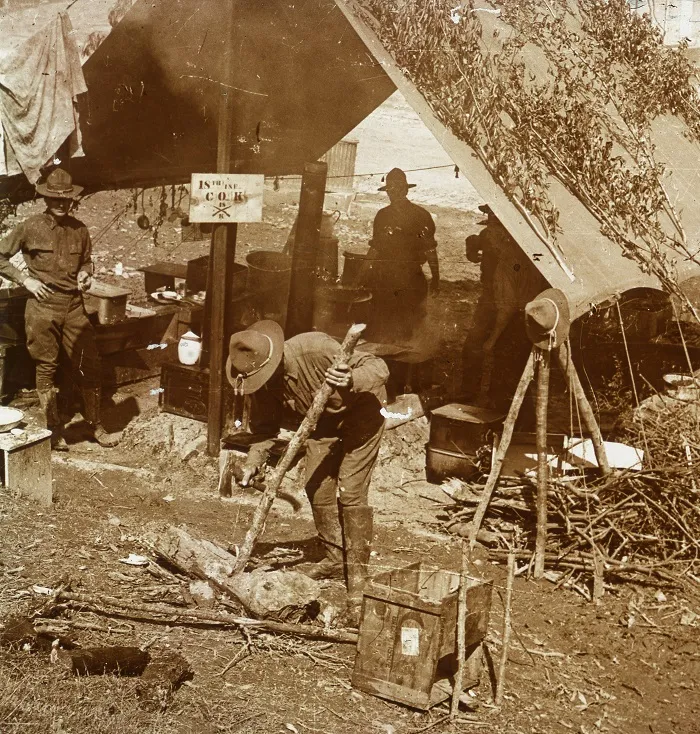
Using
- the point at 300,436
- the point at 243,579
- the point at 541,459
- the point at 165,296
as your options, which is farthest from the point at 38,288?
the point at 541,459

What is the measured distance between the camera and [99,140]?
8.49 metres

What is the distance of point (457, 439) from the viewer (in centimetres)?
747

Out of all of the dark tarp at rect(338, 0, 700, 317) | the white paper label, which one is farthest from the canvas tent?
the white paper label

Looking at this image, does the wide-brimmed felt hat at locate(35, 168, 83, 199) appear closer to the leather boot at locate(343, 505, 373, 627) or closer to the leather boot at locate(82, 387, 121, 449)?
the leather boot at locate(82, 387, 121, 449)

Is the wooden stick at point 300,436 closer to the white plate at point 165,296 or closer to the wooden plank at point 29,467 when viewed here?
the wooden plank at point 29,467

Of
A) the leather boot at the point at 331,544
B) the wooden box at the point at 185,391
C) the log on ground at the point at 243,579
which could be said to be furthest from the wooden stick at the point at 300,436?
the wooden box at the point at 185,391

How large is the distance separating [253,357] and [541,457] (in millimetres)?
2253

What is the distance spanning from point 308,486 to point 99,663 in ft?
6.37

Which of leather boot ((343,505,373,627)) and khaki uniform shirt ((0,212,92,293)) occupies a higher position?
khaki uniform shirt ((0,212,92,293))

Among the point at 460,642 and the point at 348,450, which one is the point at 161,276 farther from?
the point at 460,642

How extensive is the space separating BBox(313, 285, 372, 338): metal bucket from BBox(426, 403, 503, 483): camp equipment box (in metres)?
3.17

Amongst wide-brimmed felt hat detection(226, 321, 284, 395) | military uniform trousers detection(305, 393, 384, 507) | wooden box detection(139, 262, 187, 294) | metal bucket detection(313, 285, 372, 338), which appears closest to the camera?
wide-brimmed felt hat detection(226, 321, 284, 395)

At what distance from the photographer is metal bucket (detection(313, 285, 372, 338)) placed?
1046 cm

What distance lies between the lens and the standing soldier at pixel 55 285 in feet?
24.8
